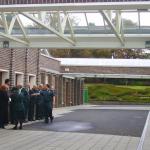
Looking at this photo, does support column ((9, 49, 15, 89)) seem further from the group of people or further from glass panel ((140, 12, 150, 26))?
glass panel ((140, 12, 150, 26))

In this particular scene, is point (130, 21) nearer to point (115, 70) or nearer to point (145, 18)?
point (145, 18)

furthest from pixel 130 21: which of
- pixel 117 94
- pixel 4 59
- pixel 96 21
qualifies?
pixel 117 94

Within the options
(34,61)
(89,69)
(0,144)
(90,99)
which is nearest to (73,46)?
(0,144)

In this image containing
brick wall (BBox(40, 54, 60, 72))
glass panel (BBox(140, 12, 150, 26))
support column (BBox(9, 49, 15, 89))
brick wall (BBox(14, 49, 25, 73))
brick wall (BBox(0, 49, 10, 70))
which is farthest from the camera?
brick wall (BBox(40, 54, 60, 72))

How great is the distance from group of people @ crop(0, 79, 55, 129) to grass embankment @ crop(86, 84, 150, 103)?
33.7 metres

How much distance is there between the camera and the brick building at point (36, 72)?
25.8m

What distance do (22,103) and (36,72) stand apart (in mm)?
13436

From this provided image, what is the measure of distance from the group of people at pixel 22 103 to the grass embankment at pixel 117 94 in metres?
33.7

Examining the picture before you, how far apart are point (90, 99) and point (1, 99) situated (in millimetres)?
38491

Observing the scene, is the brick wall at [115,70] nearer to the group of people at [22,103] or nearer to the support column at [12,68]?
the support column at [12,68]

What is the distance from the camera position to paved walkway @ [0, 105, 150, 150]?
13.4 meters

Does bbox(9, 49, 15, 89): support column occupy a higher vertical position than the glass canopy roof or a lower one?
lower

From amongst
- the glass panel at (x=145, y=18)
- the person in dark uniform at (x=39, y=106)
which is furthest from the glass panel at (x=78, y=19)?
the person in dark uniform at (x=39, y=106)

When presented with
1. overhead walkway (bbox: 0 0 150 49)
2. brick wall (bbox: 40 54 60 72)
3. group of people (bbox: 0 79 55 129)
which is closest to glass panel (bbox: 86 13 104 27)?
overhead walkway (bbox: 0 0 150 49)
